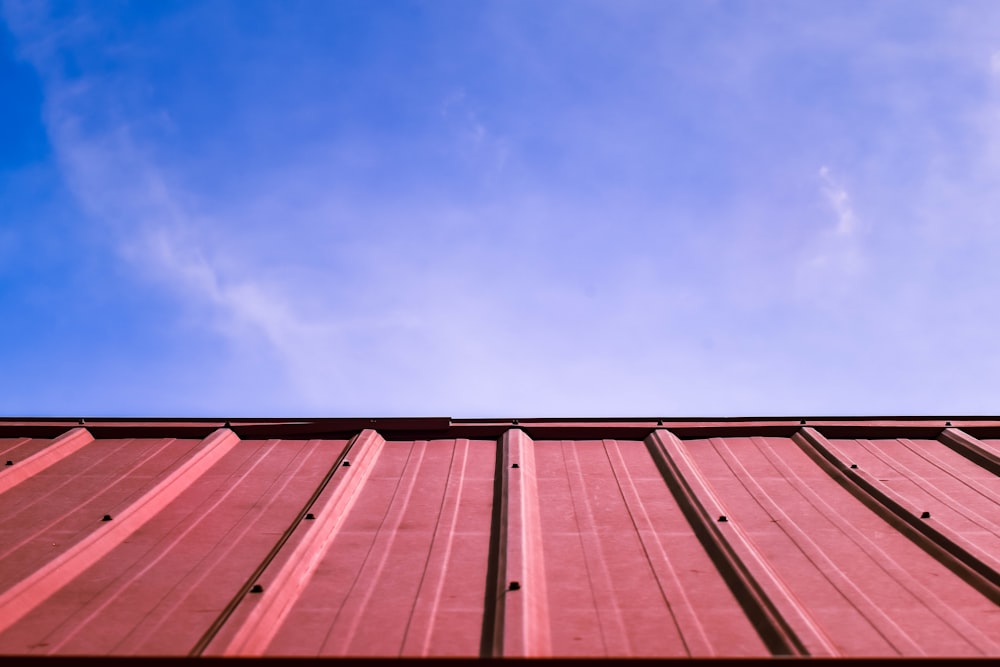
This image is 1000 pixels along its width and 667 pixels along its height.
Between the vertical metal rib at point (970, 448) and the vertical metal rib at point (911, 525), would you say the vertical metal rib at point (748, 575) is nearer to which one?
the vertical metal rib at point (911, 525)

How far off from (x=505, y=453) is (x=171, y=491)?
3446mm

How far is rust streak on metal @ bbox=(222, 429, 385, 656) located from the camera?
3.63 meters

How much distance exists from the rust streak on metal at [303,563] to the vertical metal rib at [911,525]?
490cm

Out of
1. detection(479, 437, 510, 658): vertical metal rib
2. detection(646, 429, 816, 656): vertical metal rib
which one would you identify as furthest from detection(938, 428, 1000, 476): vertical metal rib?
detection(479, 437, 510, 658): vertical metal rib

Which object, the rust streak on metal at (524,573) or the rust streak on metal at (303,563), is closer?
the rust streak on metal at (524,573)

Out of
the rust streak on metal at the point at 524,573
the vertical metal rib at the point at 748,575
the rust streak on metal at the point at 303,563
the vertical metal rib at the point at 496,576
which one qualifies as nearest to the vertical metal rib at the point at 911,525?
the vertical metal rib at the point at 748,575

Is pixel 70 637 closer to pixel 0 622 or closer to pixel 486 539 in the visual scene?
pixel 0 622

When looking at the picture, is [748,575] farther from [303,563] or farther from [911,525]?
[303,563]

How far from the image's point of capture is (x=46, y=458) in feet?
22.2

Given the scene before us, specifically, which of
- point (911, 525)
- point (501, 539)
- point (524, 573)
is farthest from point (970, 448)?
point (524, 573)

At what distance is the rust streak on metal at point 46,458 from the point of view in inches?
245

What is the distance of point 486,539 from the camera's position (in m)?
4.94

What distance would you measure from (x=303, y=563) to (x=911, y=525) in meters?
5.12

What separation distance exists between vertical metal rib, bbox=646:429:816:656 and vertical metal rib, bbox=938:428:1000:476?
11.1ft
